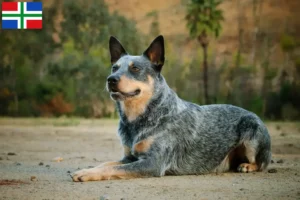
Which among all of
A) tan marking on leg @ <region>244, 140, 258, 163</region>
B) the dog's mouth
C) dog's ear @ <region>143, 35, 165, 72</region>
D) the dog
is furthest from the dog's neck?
tan marking on leg @ <region>244, 140, 258, 163</region>

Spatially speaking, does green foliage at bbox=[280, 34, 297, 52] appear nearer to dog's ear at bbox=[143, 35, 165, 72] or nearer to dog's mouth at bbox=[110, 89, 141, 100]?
dog's ear at bbox=[143, 35, 165, 72]

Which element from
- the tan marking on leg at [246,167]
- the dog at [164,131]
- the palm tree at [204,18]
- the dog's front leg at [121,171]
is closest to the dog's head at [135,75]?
the dog at [164,131]

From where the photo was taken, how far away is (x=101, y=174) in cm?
1042

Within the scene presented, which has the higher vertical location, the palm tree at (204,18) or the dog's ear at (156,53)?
the palm tree at (204,18)

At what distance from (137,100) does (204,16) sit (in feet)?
151

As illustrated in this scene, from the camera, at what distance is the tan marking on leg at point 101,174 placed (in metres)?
10.3

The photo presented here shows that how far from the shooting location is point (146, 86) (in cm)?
1098

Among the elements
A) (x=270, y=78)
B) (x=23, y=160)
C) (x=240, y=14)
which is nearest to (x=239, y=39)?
(x=240, y=14)

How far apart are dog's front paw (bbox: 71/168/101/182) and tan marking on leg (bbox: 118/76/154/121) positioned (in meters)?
1.25

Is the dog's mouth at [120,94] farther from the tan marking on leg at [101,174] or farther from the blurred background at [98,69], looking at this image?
the blurred background at [98,69]

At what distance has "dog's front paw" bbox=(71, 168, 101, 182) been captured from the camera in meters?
10.3

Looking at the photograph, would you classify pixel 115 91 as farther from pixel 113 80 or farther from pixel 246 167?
pixel 246 167

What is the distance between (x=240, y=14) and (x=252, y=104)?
35.2m

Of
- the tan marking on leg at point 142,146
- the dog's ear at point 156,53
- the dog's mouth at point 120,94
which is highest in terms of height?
the dog's ear at point 156,53
